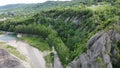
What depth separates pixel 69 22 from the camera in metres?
142

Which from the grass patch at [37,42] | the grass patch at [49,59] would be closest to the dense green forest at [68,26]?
the grass patch at [37,42]

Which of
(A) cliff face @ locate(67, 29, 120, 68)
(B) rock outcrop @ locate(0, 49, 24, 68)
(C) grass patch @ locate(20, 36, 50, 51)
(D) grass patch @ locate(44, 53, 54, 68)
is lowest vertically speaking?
(C) grass patch @ locate(20, 36, 50, 51)

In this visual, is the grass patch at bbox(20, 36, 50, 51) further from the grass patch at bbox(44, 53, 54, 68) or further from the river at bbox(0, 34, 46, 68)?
the grass patch at bbox(44, 53, 54, 68)

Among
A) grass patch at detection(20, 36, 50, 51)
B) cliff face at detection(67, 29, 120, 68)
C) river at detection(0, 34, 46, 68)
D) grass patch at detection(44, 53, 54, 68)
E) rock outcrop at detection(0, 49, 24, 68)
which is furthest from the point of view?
grass patch at detection(20, 36, 50, 51)

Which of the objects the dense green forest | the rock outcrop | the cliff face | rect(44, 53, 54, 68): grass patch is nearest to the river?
rect(44, 53, 54, 68): grass patch

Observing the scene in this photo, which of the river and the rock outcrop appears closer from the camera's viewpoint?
the rock outcrop

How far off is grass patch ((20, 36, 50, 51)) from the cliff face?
58836 mm

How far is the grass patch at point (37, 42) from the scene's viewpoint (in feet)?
420

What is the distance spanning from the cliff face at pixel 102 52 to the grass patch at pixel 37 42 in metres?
58.8

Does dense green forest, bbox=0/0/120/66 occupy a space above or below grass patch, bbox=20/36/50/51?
above

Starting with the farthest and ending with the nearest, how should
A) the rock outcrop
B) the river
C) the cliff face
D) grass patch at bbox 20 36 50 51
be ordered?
grass patch at bbox 20 36 50 51, the river, the rock outcrop, the cliff face

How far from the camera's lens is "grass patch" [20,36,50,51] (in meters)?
128

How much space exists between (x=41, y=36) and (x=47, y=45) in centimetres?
2084

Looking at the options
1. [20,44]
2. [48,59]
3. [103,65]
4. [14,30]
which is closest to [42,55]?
[48,59]
